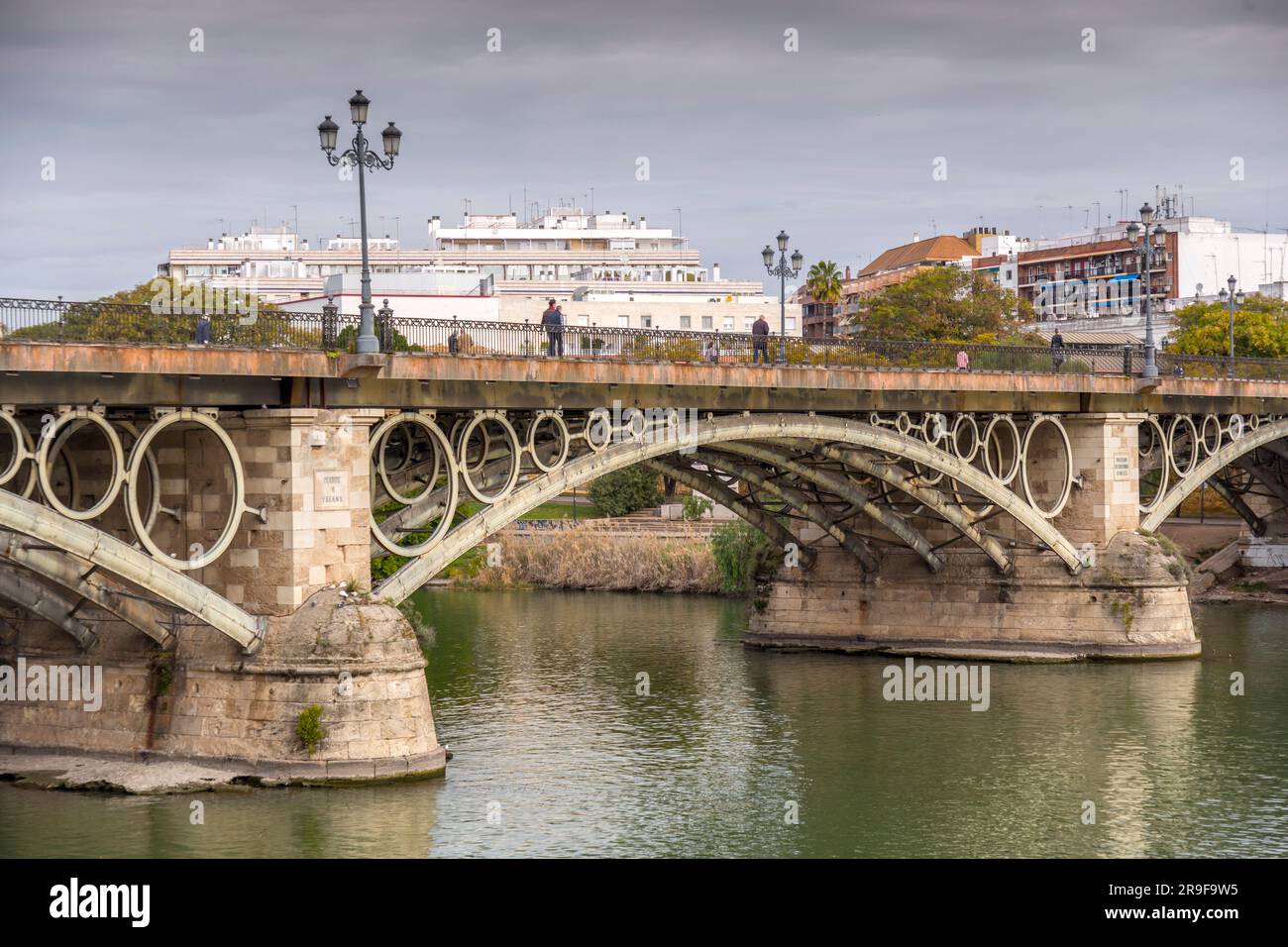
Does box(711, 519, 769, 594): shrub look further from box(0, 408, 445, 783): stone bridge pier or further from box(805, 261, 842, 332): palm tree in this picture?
box(805, 261, 842, 332): palm tree

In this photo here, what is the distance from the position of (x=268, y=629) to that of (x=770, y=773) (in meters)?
9.21

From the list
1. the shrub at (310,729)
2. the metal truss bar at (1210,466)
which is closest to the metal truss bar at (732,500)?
the metal truss bar at (1210,466)

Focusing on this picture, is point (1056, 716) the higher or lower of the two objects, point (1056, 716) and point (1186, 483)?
the lower

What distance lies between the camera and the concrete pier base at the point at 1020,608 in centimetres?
→ 4609

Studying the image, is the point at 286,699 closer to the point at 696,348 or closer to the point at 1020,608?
the point at 696,348

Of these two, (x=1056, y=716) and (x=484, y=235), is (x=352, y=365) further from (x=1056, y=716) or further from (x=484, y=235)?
(x=484, y=235)

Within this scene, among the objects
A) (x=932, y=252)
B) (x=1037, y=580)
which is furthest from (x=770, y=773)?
(x=932, y=252)

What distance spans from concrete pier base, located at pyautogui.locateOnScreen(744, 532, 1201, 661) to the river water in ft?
3.16

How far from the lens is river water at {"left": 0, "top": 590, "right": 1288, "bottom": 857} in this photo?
27.5 metres

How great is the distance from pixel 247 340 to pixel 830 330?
112 metres

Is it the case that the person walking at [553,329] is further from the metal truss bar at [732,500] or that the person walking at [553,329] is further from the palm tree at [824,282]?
the palm tree at [824,282]

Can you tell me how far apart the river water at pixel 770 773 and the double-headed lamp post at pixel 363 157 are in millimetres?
6905

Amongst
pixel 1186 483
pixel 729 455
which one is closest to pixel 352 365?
pixel 729 455

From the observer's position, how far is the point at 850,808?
3072cm
